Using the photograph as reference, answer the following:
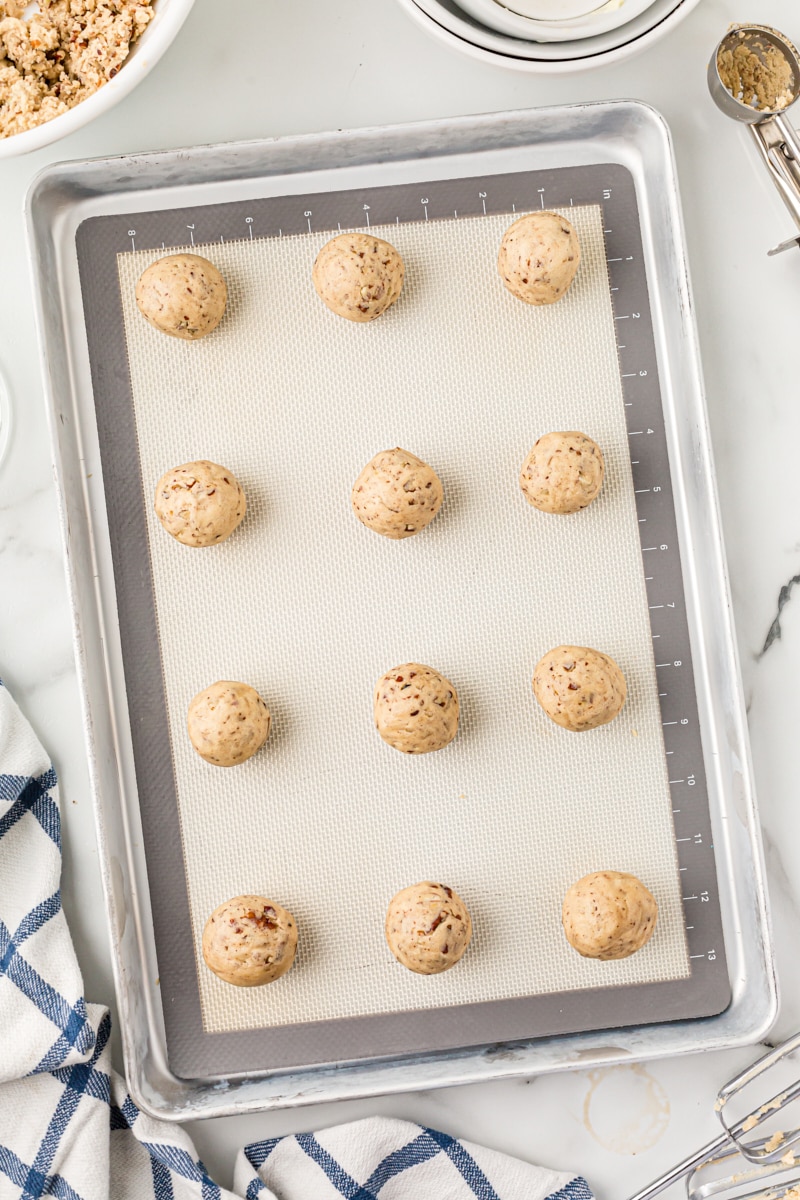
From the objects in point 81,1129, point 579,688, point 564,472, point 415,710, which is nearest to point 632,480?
point 564,472

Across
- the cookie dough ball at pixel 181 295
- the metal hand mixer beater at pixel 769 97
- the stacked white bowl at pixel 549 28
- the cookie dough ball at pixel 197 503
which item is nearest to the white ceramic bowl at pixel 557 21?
the stacked white bowl at pixel 549 28

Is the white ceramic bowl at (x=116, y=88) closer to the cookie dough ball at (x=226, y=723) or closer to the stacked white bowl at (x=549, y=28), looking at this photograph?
the stacked white bowl at (x=549, y=28)

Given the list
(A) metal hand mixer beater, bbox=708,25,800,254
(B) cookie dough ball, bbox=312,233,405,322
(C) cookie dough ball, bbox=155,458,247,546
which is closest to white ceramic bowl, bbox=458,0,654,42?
(A) metal hand mixer beater, bbox=708,25,800,254

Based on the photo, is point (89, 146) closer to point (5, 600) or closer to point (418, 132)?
point (418, 132)

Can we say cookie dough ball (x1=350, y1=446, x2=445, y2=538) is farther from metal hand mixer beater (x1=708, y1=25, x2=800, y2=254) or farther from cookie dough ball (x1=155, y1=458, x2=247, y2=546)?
metal hand mixer beater (x1=708, y1=25, x2=800, y2=254)

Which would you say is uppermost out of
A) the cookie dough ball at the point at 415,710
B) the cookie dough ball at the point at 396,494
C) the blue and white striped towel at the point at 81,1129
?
the cookie dough ball at the point at 396,494
